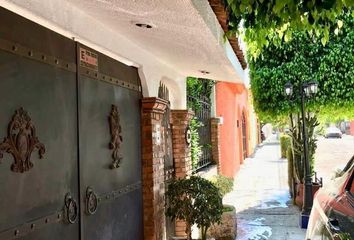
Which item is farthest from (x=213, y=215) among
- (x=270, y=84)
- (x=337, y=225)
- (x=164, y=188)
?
(x=270, y=84)

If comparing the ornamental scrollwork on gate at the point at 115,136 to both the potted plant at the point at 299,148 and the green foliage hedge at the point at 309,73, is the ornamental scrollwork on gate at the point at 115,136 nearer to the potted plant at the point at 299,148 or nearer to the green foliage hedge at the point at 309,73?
the green foliage hedge at the point at 309,73

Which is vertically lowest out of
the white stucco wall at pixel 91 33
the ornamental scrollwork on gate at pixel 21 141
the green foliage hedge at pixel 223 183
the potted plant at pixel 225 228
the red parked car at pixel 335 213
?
the potted plant at pixel 225 228

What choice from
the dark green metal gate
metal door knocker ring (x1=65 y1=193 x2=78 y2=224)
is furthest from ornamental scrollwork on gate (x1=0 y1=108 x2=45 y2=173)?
metal door knocker ring (x1=65 y1=193 x2=78 y2=224)

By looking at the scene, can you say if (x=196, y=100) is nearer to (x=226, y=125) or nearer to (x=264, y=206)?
(x=264, y=206)

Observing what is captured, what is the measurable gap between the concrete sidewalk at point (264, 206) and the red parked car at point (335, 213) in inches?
160

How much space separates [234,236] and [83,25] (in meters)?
4.97

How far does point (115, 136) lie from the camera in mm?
3832

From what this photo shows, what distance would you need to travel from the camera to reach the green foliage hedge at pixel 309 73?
29.6 feet

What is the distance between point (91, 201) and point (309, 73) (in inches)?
292

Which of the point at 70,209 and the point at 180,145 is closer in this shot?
the point at 70,209

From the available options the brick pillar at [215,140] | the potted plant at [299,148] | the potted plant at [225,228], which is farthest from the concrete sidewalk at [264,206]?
the brick pillar at [215,140]

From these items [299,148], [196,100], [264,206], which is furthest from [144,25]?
[299,148]

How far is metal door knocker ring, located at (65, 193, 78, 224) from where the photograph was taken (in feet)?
9.45

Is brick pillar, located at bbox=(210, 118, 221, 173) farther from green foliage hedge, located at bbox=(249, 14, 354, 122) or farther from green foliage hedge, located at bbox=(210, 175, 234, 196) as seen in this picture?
green foliage hedge, located at bbox=(210, 175, 234, 196)
